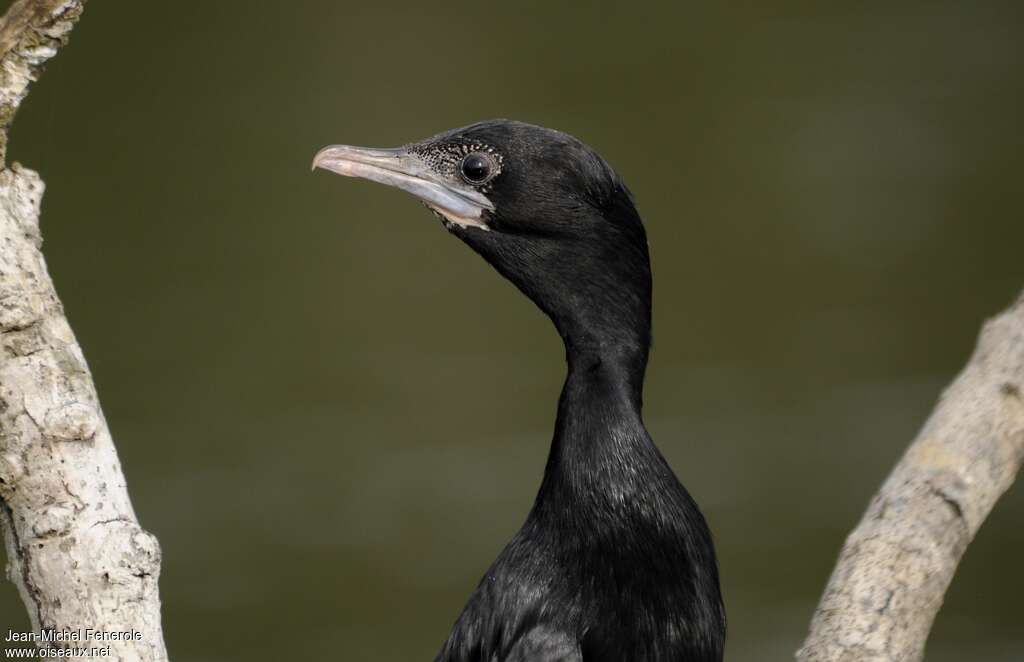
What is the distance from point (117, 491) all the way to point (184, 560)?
489 centimetres

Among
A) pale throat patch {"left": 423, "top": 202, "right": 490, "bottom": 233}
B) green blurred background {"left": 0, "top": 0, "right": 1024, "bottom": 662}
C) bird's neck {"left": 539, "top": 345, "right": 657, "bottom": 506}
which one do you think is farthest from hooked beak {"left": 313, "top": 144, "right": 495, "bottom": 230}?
green blurred background {"left": 0, "top": 0, "right": 1024, "bottom": 662}

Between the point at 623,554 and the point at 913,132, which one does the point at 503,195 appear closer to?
the point at 623,554

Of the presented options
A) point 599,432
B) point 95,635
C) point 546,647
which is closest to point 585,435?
point 599,432

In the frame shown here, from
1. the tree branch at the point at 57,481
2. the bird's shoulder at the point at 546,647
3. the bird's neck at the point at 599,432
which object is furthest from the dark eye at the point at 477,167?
the tree branch at the point at 57,481

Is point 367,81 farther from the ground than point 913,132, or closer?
closer

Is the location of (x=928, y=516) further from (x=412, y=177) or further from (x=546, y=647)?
(x=412, y=177)

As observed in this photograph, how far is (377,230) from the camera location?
7.49 meters

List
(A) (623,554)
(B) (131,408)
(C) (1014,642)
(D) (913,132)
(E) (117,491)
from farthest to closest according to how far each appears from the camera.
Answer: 1. (D) (913,132)
2. (B) (131,408)
3. (C) (1014,642)
4. (A) (623,554)
5. (E) (117,491)

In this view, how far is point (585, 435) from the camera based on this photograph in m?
2.98

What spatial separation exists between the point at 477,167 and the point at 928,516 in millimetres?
1069

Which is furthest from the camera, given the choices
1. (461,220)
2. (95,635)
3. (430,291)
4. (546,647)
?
(430,291)

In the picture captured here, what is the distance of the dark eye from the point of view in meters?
2.97

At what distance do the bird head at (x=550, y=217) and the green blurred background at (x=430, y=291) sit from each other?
412 centimetres

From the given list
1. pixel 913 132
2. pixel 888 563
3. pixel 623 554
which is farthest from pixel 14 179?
pixel 913 132
